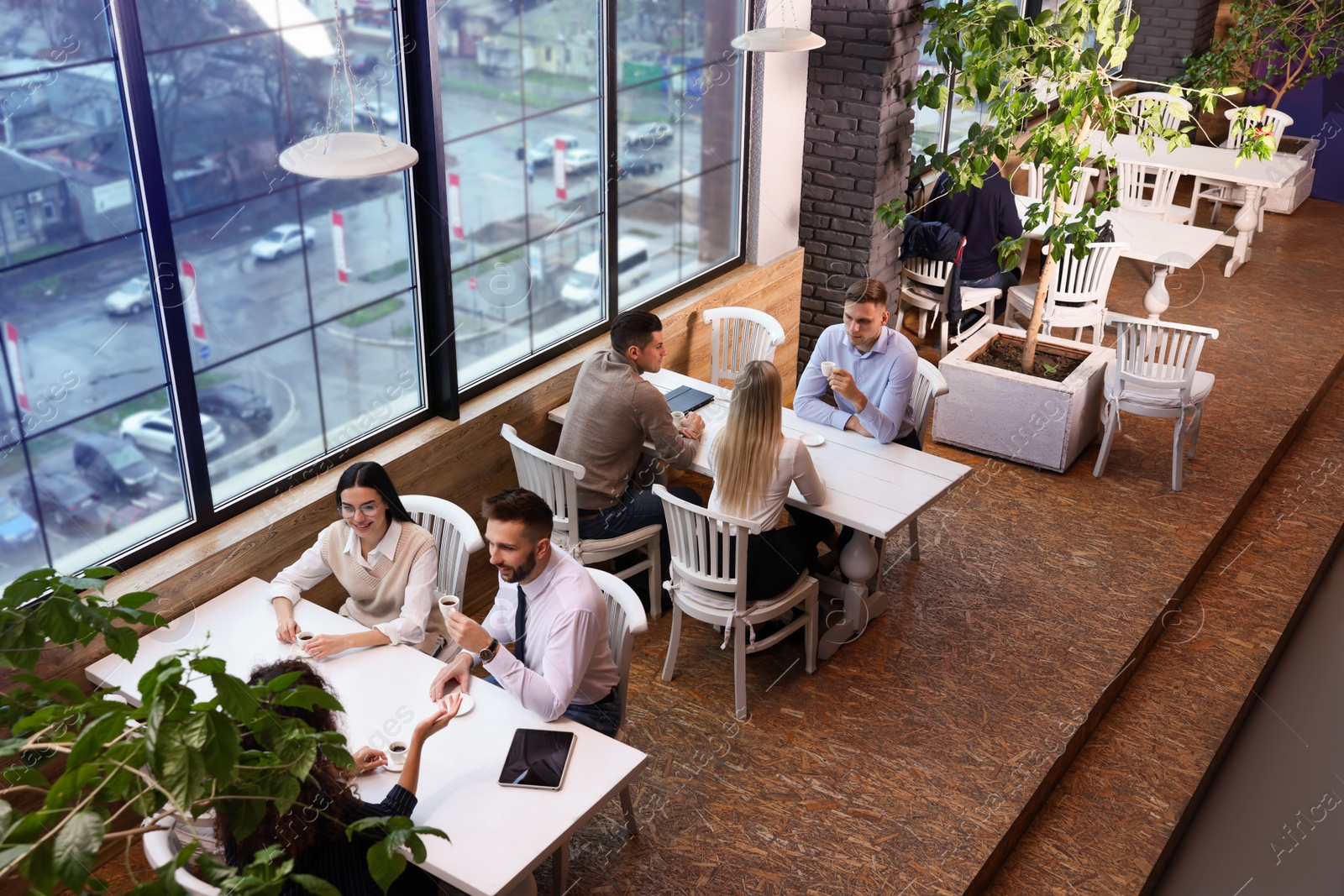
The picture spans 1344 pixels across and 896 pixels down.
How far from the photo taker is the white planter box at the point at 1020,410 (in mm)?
6113

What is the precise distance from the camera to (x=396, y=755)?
10.1 ft

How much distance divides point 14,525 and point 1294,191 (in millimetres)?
10535

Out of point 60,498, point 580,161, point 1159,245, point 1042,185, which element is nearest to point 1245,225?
point 1042,185

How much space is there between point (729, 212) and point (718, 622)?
9.55ft

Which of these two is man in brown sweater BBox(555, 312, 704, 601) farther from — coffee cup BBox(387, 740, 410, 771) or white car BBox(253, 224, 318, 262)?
coffee cup BBox(387, 740, 410, 771)

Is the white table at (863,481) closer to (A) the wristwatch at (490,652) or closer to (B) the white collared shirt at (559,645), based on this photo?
(B) the white collared shirt at (559,645)

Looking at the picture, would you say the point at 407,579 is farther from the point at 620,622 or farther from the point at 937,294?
the point at 937,294

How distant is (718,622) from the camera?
14.3ft

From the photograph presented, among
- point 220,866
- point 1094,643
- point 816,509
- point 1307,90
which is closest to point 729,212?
point 816,509

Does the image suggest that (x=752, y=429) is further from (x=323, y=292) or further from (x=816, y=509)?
(x=323, y=292)

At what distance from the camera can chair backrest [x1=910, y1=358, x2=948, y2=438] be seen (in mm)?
5133

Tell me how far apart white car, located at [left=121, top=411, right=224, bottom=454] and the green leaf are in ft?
8.26

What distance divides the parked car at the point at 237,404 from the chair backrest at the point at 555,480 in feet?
3.01

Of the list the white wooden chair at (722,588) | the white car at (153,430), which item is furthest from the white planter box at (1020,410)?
the white car at (153,430)
